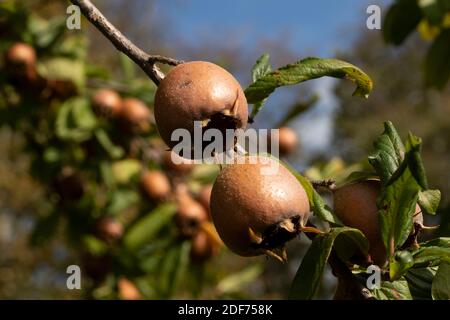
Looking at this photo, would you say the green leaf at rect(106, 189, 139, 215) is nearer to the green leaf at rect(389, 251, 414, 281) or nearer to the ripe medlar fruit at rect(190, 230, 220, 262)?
the ripe medlar fruit at rect(190, 230, 220, 262)

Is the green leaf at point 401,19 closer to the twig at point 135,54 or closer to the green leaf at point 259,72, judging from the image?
the green leaf at point 259,72

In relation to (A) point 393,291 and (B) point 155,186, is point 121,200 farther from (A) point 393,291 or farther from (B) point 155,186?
(A) point 393,291

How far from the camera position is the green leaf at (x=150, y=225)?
235 cm

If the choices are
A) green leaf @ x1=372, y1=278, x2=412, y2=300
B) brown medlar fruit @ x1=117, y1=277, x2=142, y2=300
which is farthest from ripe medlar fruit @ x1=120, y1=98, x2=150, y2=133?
green leaf @ x1=372, y1=278, x2=412, y2=300

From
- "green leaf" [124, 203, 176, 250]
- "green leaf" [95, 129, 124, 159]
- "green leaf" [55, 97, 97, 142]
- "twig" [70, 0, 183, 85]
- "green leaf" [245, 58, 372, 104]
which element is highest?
→ "green leaf" [55, 97, 97, 142]

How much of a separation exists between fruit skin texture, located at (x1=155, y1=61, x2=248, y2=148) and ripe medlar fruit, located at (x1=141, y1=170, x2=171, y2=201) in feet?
4.81

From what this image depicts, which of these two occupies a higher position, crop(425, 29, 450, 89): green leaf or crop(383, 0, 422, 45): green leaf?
crop(383, 0, 422, 45): green leaf

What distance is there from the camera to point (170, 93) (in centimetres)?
89

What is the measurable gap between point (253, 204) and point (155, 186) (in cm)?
154

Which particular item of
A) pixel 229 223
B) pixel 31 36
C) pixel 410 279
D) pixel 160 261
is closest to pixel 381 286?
pixel 410 279

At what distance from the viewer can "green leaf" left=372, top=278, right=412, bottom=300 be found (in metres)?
0.89

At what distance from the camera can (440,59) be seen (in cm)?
212
